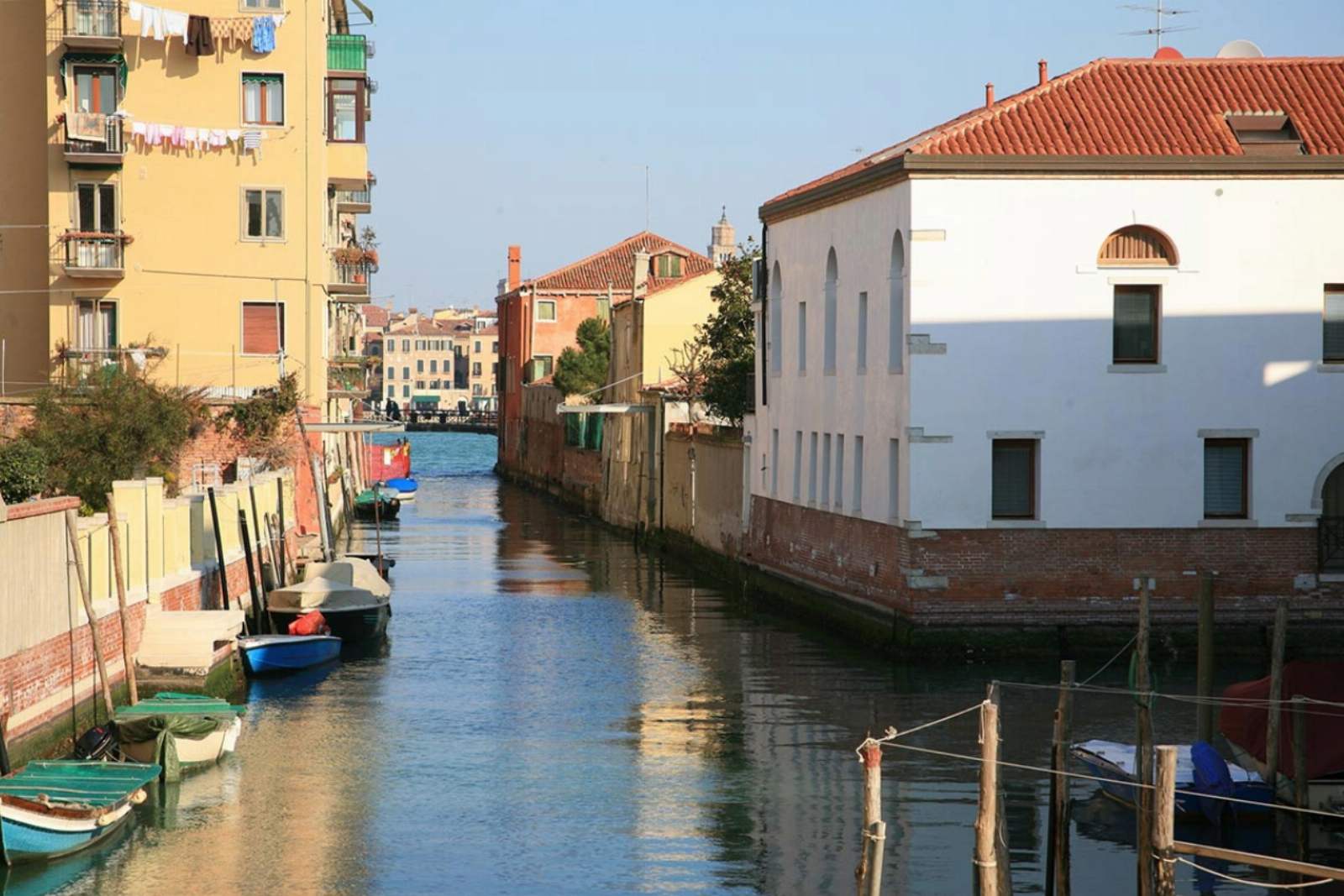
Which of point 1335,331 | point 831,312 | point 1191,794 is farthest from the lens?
point 831,312

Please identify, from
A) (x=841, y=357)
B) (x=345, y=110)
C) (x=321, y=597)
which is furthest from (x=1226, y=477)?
(x=345, y=110)

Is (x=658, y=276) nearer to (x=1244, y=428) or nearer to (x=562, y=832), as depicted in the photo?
(x=1244, y=428)

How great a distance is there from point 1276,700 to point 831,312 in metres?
18.9

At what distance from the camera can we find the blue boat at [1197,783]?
60.0 ft

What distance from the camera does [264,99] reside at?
150 feet

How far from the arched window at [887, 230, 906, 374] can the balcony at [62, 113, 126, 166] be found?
21.2m

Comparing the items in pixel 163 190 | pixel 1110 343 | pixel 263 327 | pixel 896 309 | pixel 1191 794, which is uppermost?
pixel 163 190

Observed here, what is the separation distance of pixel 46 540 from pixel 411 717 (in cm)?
721

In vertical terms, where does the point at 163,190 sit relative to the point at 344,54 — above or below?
below

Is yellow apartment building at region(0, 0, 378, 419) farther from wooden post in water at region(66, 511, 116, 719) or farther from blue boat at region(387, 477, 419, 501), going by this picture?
blue boat at region(387, 477, 419, 501)

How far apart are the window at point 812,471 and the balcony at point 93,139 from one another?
18095 millimetres

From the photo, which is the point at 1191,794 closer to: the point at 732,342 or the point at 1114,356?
the point at 1114,356

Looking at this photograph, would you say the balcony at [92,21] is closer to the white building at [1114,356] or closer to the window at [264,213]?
the window at [264,213]

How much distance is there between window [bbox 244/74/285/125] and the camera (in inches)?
1794
